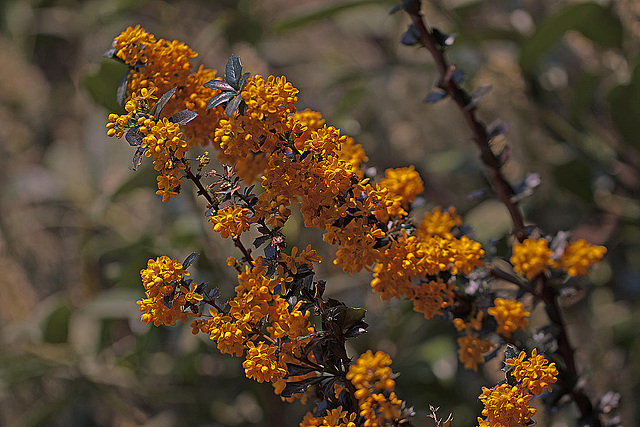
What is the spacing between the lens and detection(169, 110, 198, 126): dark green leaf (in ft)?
1.11

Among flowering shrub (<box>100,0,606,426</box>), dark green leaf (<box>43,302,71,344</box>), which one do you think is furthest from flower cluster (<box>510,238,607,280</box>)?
dark green leaf (<box>43,302,71,344</box>)

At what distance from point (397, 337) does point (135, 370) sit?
337 millimetres

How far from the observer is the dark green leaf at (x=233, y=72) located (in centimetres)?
34

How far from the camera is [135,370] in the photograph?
862 millimetres

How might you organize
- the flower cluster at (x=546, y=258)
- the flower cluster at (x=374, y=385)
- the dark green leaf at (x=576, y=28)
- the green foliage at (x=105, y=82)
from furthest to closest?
1. the dark green leaf at (x=576, y=28)
2. the green foliage at (x=105, y=82)
3. the flower cluster at (x=546, y=258)
4. the flower cluster at (x=374, y=385)

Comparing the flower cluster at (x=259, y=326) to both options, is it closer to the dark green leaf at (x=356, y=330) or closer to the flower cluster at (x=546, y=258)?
the dark green leaf at (x=356, y=330)

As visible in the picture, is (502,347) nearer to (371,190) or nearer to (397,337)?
(371,190)

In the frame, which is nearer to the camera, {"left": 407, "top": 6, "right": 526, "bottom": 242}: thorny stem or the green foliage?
{"left": 407, "top": 6, "right": 526, "bottom": 242}: thorny stem

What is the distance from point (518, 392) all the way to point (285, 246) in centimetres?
13

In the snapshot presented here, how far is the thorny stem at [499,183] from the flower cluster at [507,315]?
41 mm

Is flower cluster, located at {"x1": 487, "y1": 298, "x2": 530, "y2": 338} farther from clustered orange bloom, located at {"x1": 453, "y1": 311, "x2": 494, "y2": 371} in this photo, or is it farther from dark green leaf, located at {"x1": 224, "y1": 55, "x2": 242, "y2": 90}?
dark green leaf, located at {"x1": 224, "y1": 55, "x2": 242, "y2": 90}

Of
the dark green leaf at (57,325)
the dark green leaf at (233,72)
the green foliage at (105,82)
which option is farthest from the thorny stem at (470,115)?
the dark green leaf at (57,325)

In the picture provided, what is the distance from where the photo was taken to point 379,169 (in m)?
1.20

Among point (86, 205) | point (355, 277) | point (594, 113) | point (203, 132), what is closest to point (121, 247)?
point (86, 205)
